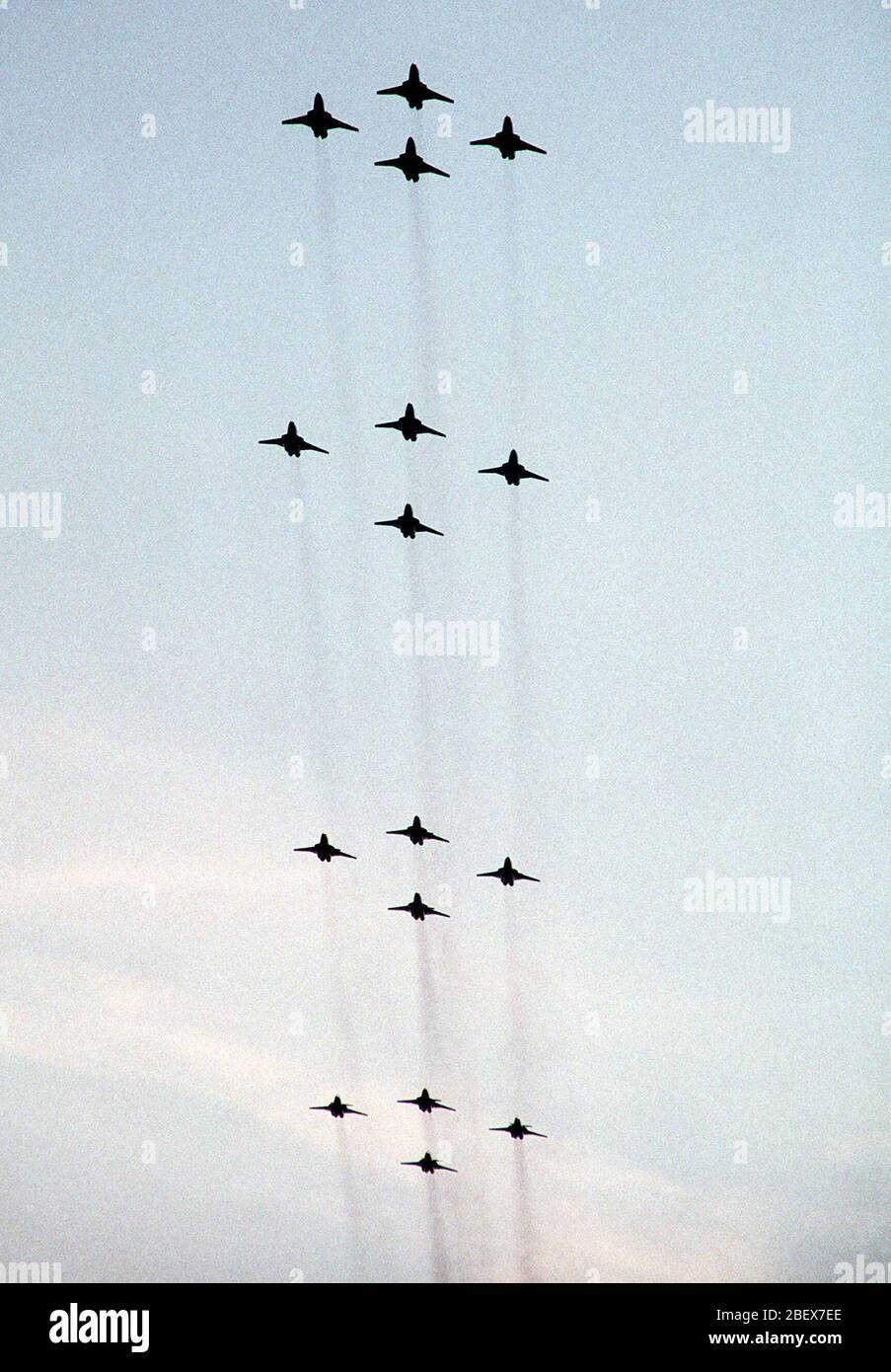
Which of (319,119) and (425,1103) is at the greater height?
(319,119)

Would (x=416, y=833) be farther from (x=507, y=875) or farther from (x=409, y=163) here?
(x=409, y=163)

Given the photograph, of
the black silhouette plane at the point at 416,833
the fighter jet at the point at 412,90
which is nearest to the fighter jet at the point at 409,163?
the fighter jet at the point at 412,90

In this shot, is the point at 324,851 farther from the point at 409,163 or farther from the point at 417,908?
the point at 409,163

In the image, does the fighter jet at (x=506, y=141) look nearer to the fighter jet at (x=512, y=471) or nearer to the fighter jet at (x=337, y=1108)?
the fighter jet at (x=512, y=471)

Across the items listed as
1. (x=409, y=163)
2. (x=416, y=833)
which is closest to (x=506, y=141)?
(x=409, y=163)

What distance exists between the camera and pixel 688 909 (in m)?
55.1

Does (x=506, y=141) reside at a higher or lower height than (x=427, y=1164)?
higher

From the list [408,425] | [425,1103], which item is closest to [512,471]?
[408,425]

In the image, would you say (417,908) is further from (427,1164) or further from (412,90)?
(412,90)

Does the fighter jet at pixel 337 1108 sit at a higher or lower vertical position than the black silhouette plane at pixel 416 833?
lower

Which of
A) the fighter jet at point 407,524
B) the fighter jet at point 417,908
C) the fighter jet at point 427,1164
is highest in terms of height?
the fighter jet at point 407,524

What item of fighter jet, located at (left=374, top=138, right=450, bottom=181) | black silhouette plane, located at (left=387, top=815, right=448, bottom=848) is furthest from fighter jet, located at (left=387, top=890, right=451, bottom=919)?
fighter jet, located at (left=374, top=138, right=450, bottom=181)
